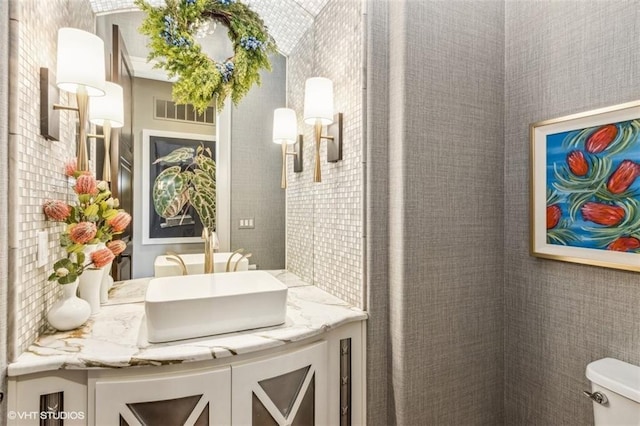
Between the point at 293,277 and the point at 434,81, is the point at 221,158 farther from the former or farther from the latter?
the point at 434,81

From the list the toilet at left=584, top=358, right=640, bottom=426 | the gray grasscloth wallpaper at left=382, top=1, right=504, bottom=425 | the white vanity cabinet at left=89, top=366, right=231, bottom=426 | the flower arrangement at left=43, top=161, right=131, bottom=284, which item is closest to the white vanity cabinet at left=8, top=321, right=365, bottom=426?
the white vanity cabinet at left=89, top=366, right=231, bottom=426

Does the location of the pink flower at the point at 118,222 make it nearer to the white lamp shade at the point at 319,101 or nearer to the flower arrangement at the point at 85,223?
the flower arrangement at the point at 85,223

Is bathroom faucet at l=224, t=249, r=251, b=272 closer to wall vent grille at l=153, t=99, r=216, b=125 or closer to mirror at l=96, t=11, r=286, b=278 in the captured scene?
mirror at l=96, t=11, r=286, b=278

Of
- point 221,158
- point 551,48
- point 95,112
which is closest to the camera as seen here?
point 95,112

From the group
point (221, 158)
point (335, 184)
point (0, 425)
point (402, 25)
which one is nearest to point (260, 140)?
point (221, 158)

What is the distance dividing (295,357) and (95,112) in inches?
49.3

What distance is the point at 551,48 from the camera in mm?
1474

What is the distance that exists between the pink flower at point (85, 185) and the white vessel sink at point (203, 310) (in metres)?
0.42

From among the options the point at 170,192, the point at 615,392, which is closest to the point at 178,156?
the point at 170,192

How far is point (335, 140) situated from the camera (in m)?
1.62

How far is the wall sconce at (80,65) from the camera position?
42.1 inches

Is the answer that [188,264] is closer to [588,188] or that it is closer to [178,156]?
[178,156]

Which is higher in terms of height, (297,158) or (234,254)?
(297,158)

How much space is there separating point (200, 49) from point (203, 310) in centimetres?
113
